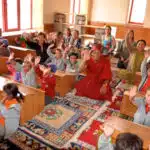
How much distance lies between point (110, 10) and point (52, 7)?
8.95 feet

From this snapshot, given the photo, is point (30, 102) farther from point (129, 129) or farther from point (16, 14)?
point (16, 14)

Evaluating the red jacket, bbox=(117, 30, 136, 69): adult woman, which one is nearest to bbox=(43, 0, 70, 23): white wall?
bbox=(117, 30, 136, 69): adult woman

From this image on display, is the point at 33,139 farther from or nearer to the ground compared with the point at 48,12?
nearer to the ground

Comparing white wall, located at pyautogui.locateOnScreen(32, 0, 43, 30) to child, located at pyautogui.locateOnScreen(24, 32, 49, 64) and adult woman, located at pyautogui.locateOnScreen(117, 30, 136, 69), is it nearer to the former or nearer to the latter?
child, located at pyautogui.locateOnScreen(24, 32, 49, 64)

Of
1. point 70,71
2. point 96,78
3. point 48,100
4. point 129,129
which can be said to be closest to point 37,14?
point 70,71

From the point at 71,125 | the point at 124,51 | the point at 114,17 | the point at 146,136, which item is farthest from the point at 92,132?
the point at 114,17

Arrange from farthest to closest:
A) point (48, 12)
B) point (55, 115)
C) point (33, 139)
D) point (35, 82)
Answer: point (48, 12) < point (35, 82) < point (55, 115) < point (33, 139)

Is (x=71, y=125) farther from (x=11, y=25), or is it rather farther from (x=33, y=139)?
(x=11, y=25)

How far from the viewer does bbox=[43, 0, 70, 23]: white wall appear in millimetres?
6304

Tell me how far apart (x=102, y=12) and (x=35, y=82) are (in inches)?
244

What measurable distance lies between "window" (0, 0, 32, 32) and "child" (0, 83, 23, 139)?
3897 mm

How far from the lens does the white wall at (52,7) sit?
6.30 metres

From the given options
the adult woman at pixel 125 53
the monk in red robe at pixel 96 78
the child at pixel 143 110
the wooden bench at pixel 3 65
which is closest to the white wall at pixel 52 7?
the wooden bench at pixel 3 65

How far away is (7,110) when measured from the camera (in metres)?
2.01
